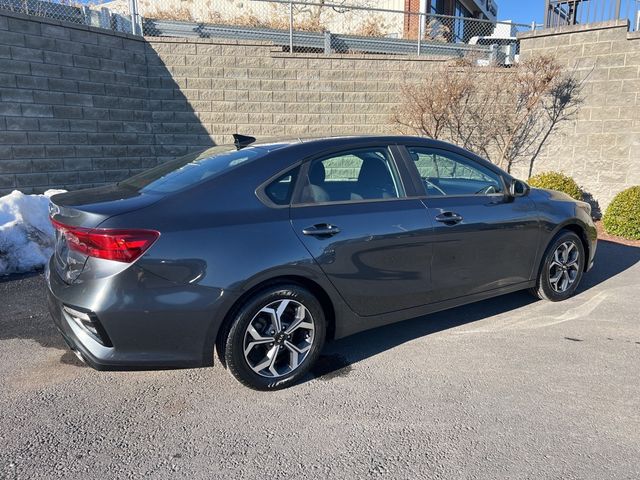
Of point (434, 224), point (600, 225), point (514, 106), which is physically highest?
point (514, 106)

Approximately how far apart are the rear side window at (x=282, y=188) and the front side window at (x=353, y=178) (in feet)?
0.30

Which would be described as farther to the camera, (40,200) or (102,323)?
(40,200)

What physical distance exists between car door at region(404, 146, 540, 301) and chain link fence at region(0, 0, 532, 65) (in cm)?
722

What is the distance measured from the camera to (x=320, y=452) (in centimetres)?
260

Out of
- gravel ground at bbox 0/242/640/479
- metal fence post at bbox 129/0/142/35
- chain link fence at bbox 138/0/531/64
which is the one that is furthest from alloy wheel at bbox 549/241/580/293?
metal fence post at bbox 129/0/142/35

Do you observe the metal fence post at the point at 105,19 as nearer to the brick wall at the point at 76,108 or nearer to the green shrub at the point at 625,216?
the brick wall at the point at 76,108

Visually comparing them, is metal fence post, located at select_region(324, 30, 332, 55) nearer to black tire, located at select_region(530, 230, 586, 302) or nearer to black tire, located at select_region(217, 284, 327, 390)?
black tire, located at select_region(530, 230, 586, 302)

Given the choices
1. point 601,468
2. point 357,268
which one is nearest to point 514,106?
point 357,268

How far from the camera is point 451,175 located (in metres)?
4.20

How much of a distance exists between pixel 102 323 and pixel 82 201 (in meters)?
0.85

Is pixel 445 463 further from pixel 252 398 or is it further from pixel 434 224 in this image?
pixel 434 224

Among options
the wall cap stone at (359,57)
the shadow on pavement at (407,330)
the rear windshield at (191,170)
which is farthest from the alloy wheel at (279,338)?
the wall cap stone at (359,57)

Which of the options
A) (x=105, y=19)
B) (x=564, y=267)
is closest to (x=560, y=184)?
(x=564, y=267)

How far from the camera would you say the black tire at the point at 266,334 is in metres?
2.97
